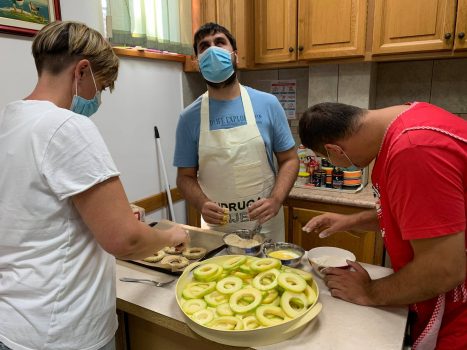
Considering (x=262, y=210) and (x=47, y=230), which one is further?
(x=262, y=210)

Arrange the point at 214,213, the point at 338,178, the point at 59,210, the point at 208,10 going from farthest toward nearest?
the point at 208,10 → the point at 338,178 → the point at 214,213 → the point at 59,210

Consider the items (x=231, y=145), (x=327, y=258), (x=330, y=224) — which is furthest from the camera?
(x=231, y=145)

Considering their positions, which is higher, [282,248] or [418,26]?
[418,26]

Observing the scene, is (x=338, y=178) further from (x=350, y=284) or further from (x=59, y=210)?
(x=59, y=210)

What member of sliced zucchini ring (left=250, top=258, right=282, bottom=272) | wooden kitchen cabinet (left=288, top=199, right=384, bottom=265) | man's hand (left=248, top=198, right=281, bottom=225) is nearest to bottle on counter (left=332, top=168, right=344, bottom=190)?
wooden kitchen cabinet (left=288, top=199, right=384, bottom=265)

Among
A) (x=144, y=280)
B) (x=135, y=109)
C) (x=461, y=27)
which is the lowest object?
(x=144, y=280)

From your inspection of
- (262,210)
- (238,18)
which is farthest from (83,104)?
(238,18)

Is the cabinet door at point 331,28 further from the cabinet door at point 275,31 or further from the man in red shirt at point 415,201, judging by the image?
the man in red shirt at point 415,201

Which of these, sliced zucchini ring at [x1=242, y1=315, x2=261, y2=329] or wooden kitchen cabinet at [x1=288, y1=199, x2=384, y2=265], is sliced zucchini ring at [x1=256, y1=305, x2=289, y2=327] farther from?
wooden kitchen cabinet at [x1=288, y1=199, x2=384, y2=265]

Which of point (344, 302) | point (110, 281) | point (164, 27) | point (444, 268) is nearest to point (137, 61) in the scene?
point (164, 27)

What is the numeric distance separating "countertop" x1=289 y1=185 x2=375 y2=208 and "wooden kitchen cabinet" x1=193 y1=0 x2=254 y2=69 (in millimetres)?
996

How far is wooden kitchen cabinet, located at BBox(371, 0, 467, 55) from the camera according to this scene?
79.8 inches

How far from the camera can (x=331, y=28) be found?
2.34 meters

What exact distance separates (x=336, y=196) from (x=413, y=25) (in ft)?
3.64
